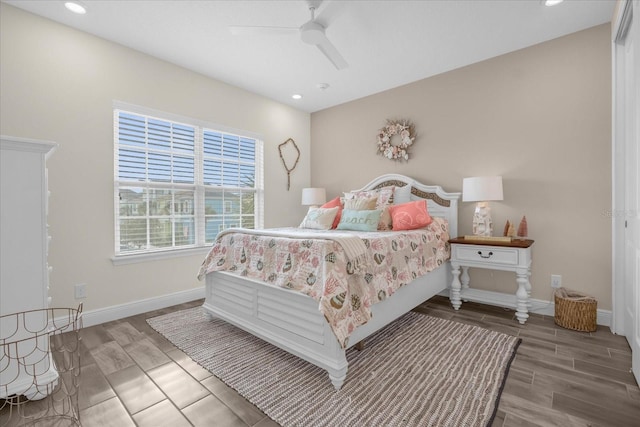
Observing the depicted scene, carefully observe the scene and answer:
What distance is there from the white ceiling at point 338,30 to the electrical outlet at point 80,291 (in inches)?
89.9

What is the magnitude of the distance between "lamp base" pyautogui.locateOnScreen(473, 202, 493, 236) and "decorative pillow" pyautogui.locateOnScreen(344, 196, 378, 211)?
3.49ft

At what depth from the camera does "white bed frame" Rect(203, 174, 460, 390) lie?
5.86 ft

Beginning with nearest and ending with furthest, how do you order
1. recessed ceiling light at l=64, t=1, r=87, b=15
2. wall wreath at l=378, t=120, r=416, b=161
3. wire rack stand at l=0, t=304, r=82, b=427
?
wire rack stand at l=0, t=304, r=82, b=427, recessed ceiling light at l=64, t=1, r=87, b=15, wall wreath at l=378, t=120, r=416, b=161

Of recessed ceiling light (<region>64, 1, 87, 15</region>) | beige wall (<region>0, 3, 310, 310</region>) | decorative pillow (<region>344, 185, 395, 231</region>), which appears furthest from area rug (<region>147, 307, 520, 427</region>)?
recessed ceiling light (<region>64, 1, 87, 15</region>)

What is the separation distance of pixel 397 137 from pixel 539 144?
1.55m

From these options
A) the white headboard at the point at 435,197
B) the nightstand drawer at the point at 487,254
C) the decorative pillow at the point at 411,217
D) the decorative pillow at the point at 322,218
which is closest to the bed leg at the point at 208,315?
the decorative pillow at the point at 322,218

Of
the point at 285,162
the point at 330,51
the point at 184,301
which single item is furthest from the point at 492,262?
the point at 184,301

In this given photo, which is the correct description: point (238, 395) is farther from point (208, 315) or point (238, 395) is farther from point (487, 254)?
point (487, 254)

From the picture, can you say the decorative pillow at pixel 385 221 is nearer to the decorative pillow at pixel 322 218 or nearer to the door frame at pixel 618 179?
the decorative pillow at pixel 322 218

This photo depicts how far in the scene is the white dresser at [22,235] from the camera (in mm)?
1564

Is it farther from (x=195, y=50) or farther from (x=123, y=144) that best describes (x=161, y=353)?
(x=195, y=50)

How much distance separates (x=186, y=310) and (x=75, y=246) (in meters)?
1.14

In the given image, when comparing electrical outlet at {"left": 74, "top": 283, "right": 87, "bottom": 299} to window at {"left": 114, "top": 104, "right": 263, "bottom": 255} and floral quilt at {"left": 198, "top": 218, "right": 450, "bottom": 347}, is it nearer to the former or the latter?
window at {"left": 114, "top": 104, "right": 263, "bottom": 255}

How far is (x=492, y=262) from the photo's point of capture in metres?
2.84
